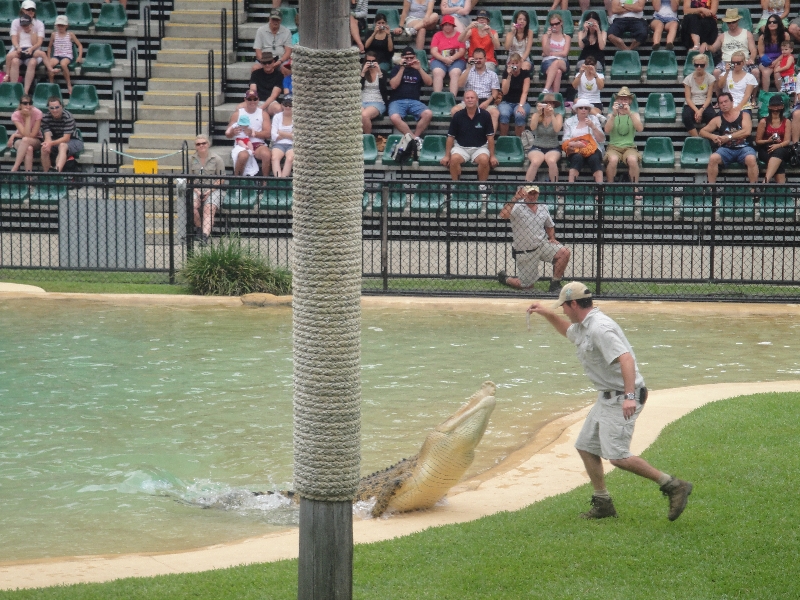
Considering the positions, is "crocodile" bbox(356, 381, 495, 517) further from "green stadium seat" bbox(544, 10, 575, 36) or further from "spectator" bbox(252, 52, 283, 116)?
"green stadium seat" bbox(544, 10, 575, 36)

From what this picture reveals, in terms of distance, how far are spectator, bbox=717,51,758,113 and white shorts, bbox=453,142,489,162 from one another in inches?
156

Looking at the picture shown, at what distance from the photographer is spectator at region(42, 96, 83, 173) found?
18250 millimetres

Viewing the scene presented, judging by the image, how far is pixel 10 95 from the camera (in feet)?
65.0

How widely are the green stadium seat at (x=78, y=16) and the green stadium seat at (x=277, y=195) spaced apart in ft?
25.1

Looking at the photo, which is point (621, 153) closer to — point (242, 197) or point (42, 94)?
point (242, 197)

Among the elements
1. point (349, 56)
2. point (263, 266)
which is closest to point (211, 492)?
point (349, 56)

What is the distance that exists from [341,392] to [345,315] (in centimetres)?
28

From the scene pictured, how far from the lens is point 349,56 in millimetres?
4070

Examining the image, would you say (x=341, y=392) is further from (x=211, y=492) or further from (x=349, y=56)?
(x=211, y=492)

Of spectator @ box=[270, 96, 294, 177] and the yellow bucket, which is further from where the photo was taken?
spectator @ box=[270, 96, 294, 177]

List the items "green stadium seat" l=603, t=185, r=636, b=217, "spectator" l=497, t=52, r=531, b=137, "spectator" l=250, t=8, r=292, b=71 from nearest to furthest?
"green stadium seat" l=603, t=185, r=636, b=217 → "spectator" l=497, t=52, r=531, b=137 → "spectator" l=250, t=8, r=292, b=71

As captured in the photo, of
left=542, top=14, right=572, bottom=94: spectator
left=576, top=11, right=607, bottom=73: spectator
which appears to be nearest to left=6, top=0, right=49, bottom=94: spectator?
left=542, top=14, right=572, bottom=94: spectator

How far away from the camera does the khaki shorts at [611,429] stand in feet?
20.4

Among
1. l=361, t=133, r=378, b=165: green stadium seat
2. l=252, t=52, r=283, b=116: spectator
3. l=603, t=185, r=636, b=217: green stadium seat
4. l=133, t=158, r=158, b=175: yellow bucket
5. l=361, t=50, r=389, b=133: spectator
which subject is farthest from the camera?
l=252, t=52, r=283, b=116: spectator
